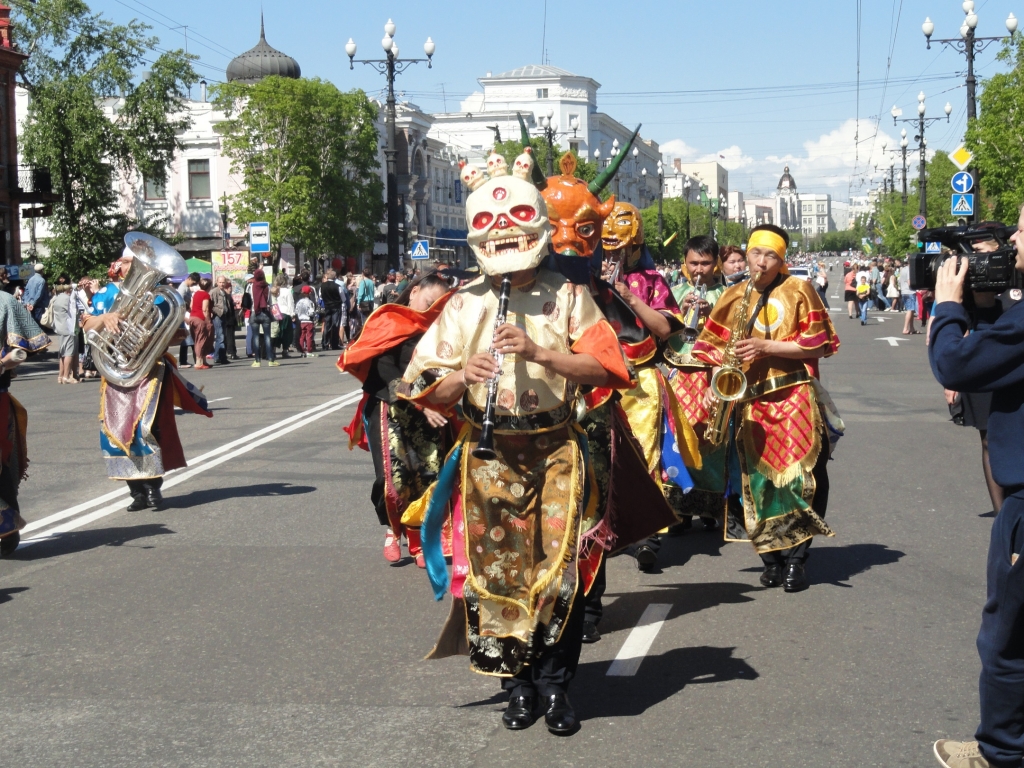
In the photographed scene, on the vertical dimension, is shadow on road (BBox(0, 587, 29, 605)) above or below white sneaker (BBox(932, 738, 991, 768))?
below

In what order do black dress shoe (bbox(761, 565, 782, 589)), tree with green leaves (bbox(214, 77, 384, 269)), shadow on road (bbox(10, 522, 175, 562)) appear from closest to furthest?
black dress shoe (bbox(761, 565, 782, 589)) → shadow on road (bbox(10, 522, 175, 562)) → tree with green leaves (bbox(214, 77, 384, 269))

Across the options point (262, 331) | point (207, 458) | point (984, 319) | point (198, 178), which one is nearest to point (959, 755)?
point (984, 319)

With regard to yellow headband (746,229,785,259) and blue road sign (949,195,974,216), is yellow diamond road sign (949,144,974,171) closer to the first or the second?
blue road sign (949,195,974,216)

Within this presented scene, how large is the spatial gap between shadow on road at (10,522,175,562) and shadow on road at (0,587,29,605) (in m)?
0.82

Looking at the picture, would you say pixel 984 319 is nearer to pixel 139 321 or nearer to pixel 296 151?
pixel 139 321

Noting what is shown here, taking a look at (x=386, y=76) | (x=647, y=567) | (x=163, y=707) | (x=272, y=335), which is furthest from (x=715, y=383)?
(x=386, y=76)

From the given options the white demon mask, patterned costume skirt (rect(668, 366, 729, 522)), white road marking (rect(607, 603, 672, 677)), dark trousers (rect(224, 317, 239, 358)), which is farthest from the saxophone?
dark trousers (rect(224, 317, 239, 358))

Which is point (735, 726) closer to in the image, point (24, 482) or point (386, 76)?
point (24, 482)

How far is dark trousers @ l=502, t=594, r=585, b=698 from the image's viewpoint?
15.6 feet

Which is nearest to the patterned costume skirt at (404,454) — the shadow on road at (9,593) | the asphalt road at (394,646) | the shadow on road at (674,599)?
the asphalt road at (394,646)

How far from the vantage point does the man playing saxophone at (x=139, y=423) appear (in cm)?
954

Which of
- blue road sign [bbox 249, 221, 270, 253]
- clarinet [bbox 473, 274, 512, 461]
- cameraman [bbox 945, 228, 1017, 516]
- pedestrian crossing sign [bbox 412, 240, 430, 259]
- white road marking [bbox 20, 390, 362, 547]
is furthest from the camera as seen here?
pedestrian crossing sign [bbox 412, 240, 430, 259]

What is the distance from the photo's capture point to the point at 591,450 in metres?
5.14

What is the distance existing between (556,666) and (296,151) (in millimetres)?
52501
